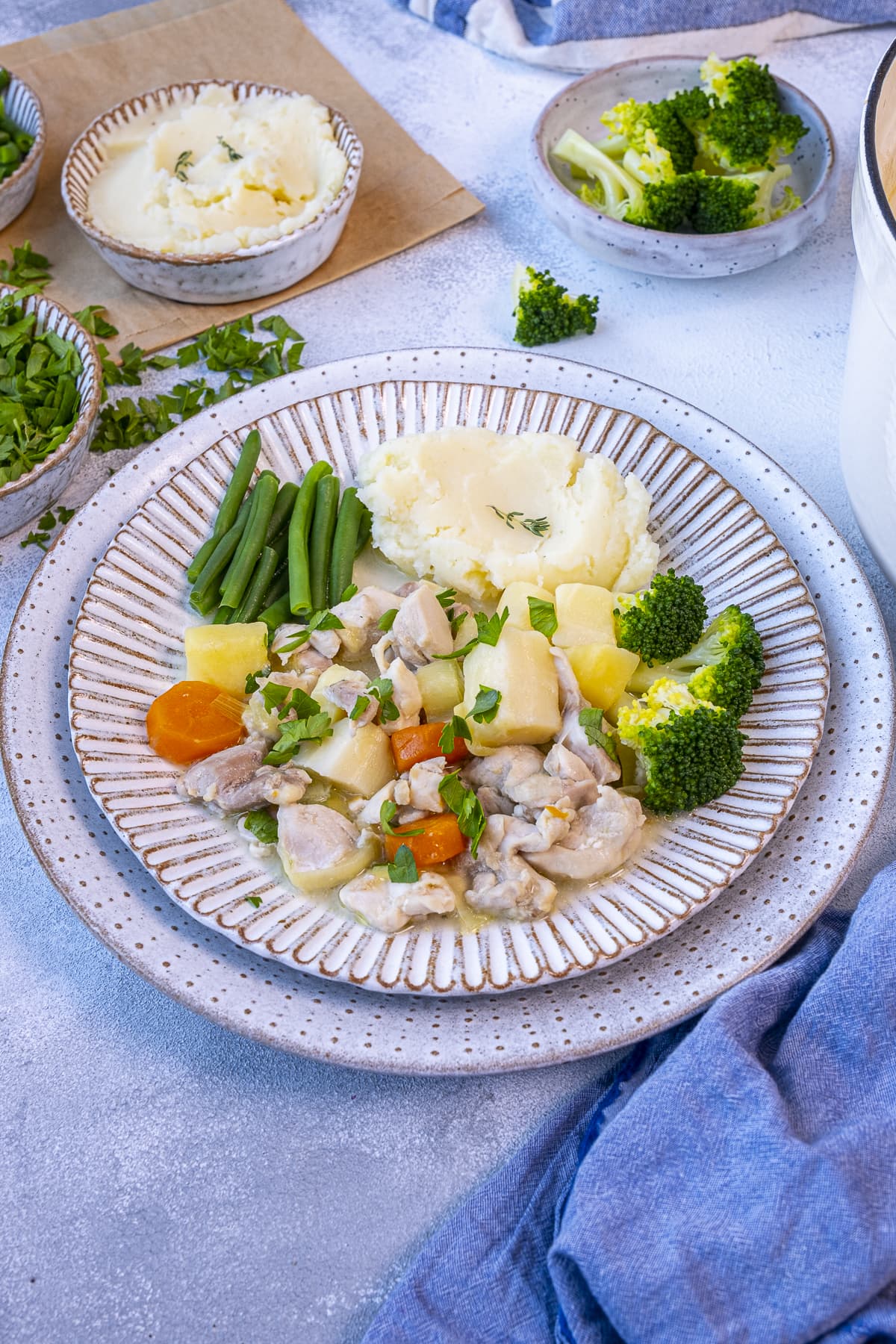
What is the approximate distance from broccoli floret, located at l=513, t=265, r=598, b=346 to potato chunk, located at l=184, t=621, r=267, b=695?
1.75 meters

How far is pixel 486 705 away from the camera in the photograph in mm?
2816

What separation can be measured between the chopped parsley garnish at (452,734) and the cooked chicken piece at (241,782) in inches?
14.0

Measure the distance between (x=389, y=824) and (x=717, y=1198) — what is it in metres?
1.09

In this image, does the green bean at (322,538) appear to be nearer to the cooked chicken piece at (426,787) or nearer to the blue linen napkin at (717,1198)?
the cooked chicken piece at (426,787)

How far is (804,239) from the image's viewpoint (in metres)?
4.29

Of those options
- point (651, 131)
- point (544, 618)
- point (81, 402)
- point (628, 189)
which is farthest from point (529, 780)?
point (651, 131)

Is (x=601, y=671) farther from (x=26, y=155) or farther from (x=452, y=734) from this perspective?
(x=26, y=155)

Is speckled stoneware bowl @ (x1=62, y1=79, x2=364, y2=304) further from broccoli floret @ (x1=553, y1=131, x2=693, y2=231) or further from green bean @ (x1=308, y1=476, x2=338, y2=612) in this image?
green bean @ (x1=308, y1=476, x2=338, y2=612)

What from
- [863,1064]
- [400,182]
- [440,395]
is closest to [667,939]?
[863,1064]

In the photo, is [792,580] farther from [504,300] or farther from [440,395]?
[504,300]

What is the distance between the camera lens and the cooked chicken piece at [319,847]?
2711mm

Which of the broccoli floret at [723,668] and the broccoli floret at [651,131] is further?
the broccoli floret at [651,131]

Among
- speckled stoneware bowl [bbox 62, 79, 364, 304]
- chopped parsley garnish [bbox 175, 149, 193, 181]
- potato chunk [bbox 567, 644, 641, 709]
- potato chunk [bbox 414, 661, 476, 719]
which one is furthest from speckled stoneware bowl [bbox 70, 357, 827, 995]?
chopped parsley garnish [bbox 175, 149, 193, 181]

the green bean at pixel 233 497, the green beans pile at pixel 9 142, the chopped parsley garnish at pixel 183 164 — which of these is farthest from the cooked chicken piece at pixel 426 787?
the green beans pile at pixel 9 142
